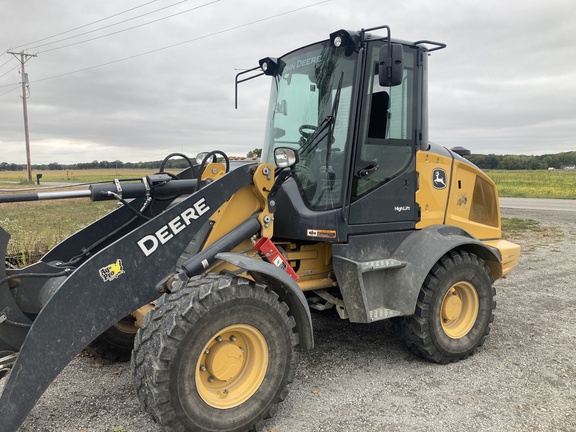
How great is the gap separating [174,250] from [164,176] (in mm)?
810

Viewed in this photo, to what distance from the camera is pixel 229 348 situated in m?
3.27

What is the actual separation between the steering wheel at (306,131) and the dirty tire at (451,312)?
1.65 meters

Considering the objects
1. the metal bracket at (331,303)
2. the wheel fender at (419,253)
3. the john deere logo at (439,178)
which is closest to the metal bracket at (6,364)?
the metal bracket at (331,303)

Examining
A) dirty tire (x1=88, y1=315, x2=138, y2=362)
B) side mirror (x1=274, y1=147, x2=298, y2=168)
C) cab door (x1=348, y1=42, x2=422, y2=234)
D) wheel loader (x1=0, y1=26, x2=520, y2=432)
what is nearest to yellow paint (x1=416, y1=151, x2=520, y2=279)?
wheel loader (x1=0, y1=26, x2=520, y2=432)

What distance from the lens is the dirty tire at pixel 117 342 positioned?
440 centimetres

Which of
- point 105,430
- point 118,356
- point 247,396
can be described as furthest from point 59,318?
point 118,356

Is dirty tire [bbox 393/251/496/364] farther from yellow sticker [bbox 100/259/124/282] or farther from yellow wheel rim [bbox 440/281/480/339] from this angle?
yellow sticker [bbox 100/259/124/282]

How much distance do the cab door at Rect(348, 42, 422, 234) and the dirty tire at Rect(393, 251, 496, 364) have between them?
0.57m

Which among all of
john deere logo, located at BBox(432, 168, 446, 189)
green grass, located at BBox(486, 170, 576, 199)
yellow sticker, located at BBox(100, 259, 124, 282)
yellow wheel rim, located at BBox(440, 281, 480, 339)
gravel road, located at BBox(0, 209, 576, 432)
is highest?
john deere logo, located at BBox(432, 168, 446, 189)

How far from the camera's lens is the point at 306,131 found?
167 inches

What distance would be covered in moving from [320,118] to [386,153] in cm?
67

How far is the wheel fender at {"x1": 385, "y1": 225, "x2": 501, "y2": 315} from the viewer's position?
4.24 meters

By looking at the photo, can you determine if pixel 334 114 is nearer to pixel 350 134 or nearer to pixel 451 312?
pixel 350 134

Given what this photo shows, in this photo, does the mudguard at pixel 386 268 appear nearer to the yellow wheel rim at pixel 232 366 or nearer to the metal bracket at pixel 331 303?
the metal bracket at pixel 331 303
